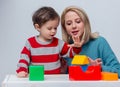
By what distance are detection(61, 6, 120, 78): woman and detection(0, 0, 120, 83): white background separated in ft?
1.07

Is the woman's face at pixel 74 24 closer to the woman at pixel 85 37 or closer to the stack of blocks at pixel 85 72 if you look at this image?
the woman at pixel 85 37

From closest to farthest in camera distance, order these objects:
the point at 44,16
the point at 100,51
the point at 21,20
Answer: the point at 44,16
the point at 100,51
the point at 21,20

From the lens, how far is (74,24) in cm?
108

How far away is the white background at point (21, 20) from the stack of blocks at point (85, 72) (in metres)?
0.58

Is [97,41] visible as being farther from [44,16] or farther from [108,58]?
[44,16]

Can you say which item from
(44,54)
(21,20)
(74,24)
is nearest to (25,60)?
(44,54)

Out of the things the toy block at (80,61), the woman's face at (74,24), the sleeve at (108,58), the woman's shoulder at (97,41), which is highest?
the woman's face at (74,24)

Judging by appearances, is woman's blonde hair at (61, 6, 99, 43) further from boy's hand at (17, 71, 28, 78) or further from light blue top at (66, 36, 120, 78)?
boy's hand at (17, 71, 28, 78)

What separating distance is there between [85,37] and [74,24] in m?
0.06

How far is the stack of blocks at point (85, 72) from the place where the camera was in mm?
864

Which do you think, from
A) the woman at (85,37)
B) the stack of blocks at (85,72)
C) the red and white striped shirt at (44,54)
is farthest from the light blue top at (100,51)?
the stack of blocks at (85,72)

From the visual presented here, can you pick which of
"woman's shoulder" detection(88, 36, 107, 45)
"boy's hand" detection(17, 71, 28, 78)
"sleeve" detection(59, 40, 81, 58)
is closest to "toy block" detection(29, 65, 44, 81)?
"boy's hand" detection(17, 71, 28, 78)
